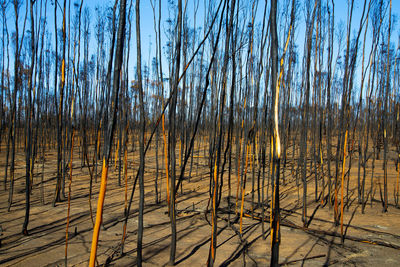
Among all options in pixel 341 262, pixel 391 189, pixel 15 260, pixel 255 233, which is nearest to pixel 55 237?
pixel 15 260

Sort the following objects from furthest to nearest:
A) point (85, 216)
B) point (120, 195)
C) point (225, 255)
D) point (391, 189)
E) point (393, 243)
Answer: point (391, 189), point (120, 195), point (85, 216), point (393, 243), point (225, 255)

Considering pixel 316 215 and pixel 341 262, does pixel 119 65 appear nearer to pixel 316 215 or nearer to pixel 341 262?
pixel 341 262

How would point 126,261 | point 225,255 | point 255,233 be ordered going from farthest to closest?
point 255,233, point 225,255, point 126,261

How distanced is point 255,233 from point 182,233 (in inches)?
19.6

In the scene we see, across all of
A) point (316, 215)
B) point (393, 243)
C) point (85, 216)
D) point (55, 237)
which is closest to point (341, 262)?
point (393, 243)

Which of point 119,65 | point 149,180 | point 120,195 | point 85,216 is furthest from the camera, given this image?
point 149,180

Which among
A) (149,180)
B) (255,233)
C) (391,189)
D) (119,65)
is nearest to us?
(119,65)

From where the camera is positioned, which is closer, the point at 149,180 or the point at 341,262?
the point at 341,262

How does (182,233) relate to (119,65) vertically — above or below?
below

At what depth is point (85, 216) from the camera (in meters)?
2.18

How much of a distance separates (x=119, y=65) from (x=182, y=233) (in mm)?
1456

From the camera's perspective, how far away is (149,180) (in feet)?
12.3

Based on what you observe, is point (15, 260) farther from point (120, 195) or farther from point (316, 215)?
point (316, 215)

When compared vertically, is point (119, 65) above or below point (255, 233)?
above
